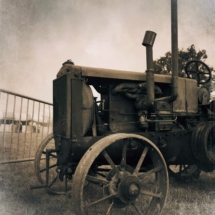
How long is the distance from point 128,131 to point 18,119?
2031 millimetres

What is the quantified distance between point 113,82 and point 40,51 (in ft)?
3.95

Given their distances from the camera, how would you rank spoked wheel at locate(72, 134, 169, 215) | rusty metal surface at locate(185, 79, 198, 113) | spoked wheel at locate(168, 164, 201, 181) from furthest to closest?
1. spoked wheel at locate(168, 164, 201, 181)
2. rusty metal surface at locate(185, 79, 198, 113)
3. spoked wheel at locate(72, 134, 169, 215)

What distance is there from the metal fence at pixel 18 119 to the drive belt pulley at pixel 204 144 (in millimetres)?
2686

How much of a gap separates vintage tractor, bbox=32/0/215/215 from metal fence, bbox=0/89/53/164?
29.4 inches

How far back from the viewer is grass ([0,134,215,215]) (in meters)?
2.96

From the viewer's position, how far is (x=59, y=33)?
3.48 metres

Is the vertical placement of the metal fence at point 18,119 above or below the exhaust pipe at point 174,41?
below

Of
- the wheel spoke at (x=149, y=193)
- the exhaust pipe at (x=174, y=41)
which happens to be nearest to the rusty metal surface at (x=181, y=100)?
the exhaust pipe at (x=174, y=41)

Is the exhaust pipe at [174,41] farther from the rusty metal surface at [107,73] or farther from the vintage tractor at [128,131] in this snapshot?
the rusty metal surface at [107,73]

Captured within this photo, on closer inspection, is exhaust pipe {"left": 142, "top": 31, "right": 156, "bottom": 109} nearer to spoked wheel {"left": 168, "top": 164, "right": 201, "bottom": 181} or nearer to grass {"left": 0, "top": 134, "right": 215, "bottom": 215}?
grass {"left": 0, "top": 134, "right": 215, "bottom": 215}

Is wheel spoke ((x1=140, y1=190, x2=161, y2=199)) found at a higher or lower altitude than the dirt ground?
higher

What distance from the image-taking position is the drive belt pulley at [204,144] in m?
3.29

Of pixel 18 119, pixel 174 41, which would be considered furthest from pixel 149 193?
pixel 18 119

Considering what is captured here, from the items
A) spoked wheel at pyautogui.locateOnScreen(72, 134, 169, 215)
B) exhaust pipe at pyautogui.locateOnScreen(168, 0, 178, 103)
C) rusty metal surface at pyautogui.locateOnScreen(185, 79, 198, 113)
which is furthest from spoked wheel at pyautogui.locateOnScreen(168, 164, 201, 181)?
exhaust pipe at pyautogui.locateOnScreen(168, 0, 178, 103)
